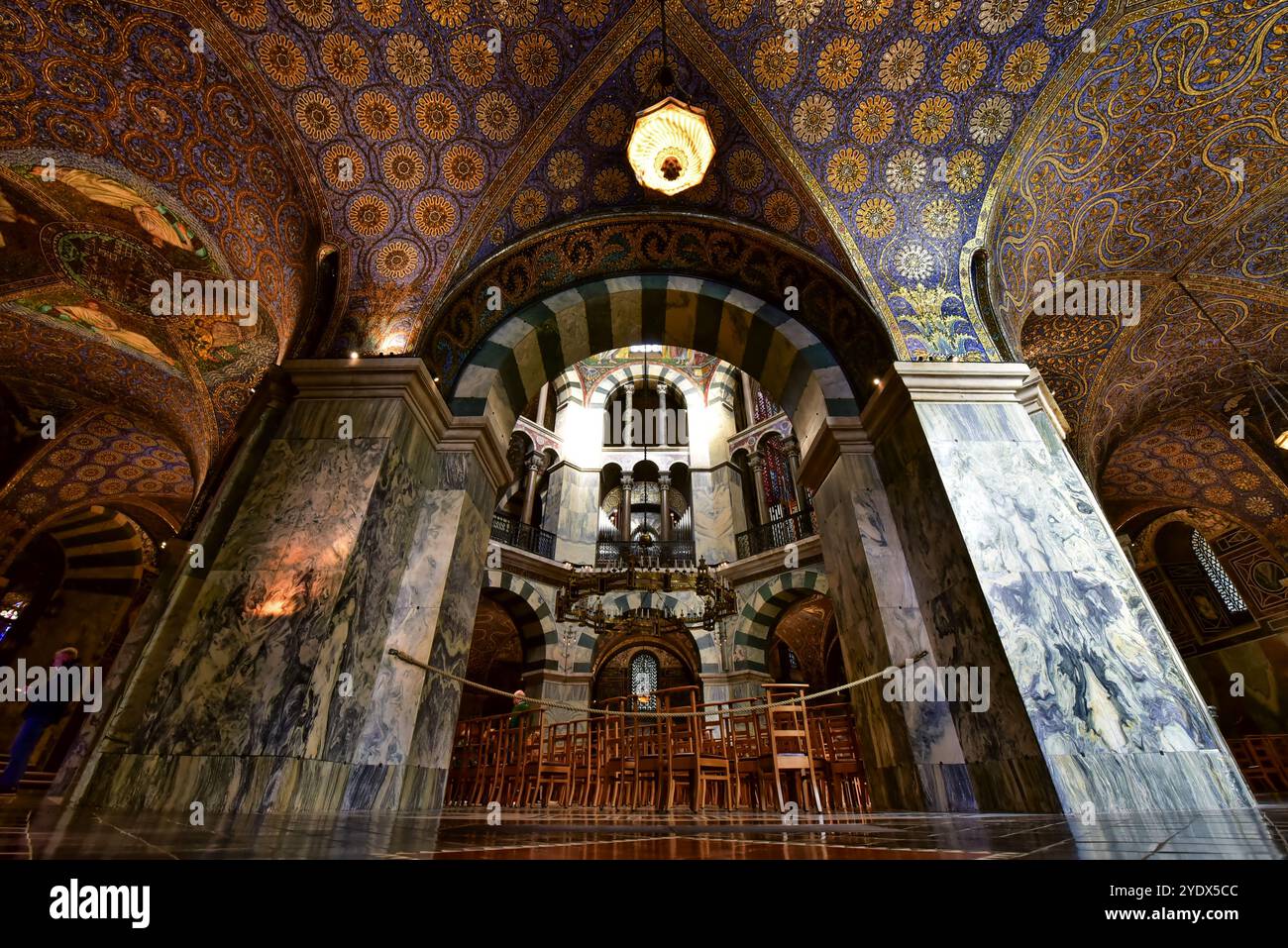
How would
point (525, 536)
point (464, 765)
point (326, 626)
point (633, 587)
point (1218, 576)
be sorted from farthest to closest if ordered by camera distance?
point (525, 536) → point (1218, 576) → point (633, 587) → point (464, 765) → point (326, 626)

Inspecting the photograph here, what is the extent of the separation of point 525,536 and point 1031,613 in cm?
990

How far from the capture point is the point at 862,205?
15.3 ft

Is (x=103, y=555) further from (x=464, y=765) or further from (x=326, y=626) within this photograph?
(x=326, y=626)

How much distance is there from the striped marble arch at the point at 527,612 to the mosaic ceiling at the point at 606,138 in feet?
21.2

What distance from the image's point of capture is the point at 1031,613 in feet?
10.0

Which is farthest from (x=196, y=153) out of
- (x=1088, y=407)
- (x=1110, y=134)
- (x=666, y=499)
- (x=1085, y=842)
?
(x=666, y=499)

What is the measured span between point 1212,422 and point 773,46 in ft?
24.5

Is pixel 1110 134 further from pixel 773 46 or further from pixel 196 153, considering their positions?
pixel 196 153

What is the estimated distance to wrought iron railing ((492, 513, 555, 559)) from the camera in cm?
1153

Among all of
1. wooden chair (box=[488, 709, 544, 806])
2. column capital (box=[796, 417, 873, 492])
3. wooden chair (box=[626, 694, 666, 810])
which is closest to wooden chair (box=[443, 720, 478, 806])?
wooden chair (box=[488, 709, 544, 806])

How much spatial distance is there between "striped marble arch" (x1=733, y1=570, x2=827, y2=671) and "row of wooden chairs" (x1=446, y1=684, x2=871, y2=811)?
3929mm
